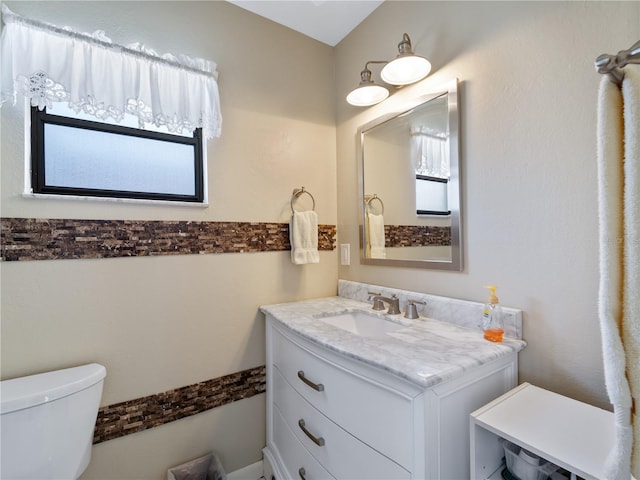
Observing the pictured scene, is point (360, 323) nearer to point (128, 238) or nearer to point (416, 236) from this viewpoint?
point (416, 236)

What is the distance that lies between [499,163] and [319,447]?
4.29 ft

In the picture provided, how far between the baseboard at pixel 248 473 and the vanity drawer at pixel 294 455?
0.21 m

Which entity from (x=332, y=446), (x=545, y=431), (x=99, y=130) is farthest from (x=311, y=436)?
(x=99, y=130)

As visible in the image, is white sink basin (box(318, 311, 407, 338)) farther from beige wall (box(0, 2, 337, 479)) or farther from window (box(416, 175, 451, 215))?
window (box(416, 175, 451, 215))

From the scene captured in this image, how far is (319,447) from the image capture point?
3.62 ft

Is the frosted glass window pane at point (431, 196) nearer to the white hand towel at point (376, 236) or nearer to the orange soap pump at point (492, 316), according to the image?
the white hand towel at point (376, 236)

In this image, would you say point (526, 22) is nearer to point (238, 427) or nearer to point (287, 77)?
point (287, 77)

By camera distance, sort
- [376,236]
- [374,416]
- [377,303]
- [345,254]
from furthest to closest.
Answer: [345,254] < [376,236] < [377,303] < [374,416]

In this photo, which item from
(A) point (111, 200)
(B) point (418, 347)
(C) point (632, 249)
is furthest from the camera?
(A) point (111, 200)

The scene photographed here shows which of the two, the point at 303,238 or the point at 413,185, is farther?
the point at 303,238

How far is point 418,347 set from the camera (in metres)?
0.96

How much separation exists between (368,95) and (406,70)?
0.26 m

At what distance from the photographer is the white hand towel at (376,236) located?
5.37 feet

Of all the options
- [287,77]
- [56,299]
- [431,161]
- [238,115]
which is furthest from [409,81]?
[56,299]
